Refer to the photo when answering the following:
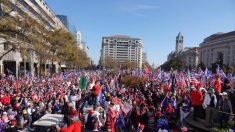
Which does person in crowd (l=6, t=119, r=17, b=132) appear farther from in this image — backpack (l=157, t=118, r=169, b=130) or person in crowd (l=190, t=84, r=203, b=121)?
person in crowd (l=190, t=84, r=203, b=121)

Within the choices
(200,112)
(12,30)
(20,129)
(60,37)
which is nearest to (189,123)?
(200,112)

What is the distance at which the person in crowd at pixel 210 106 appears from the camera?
46.4 ft

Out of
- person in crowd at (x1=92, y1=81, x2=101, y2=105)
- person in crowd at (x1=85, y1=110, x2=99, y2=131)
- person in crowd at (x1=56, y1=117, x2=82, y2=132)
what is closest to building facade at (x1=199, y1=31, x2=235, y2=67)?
person in crowd at (x1=92, y1=81, x2=101, y2=105)

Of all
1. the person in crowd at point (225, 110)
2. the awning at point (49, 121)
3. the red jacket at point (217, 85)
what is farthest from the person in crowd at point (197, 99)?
the awning at point (49, 121)

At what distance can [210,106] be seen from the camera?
47.3 feet

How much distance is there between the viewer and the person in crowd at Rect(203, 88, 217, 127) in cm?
1413

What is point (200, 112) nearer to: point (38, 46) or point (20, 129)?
point (20, 129)

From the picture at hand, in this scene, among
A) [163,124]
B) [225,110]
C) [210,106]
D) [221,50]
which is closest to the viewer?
[163,124]

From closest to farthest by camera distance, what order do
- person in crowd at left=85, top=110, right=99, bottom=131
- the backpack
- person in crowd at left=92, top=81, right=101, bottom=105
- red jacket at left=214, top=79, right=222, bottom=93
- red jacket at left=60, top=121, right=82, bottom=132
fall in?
red jacket at left=60, top=121, right=82, bottom=132 → the backpack → person in crowd at left=85, top=110, right=99, bottom=131 → red jacket at left=214, top=79, right=222, bottom=93 → person in crowd at left=92, top=81, right=101, bottom=105

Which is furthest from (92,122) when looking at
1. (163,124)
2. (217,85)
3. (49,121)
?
(217,85)

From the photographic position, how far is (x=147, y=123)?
14.5 m

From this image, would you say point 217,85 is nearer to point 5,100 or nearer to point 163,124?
point 163,124

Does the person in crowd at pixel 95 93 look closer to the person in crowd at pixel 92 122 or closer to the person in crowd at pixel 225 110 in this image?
the person in crowd at pixel 92 122

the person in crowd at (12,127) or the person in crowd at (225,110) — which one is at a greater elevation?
the person in crowd at (225,110)
